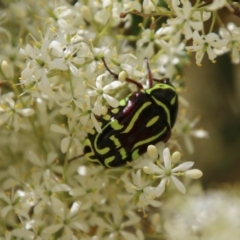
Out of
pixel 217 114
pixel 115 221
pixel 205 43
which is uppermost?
pixel 205 43

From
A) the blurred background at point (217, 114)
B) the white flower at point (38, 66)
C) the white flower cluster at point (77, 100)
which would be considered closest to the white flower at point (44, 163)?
the white flower cluster at point (77, 100)

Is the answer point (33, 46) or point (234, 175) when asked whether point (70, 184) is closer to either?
point (33, 46)

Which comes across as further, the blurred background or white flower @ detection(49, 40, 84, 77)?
the blurred background

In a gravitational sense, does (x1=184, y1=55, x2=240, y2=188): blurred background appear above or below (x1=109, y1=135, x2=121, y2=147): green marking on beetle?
below

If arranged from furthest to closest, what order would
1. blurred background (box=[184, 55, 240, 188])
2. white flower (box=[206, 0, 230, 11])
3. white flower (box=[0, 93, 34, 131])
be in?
blurred background (box=[184, 55, 240, 188]) < white flower (box=[0, 93, 34, 131]) < white flower (box=[206, 0, 230, 11])

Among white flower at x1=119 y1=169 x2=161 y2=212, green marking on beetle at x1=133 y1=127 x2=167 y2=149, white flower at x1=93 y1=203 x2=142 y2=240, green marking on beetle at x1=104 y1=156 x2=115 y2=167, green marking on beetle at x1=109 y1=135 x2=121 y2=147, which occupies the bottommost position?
white flower at x1=93 y1=203 x2=142 y2=240

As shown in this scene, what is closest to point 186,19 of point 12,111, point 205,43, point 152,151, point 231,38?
point 205,43

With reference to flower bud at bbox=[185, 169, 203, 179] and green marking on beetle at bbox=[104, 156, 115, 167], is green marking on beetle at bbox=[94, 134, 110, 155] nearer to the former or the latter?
green marking on beetle at bbox=[104, 156, 115, 167]

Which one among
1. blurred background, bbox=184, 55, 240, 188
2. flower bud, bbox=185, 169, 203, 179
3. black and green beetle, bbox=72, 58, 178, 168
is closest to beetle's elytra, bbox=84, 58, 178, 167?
black and green beetle, bbox=72, 58, 178, 168

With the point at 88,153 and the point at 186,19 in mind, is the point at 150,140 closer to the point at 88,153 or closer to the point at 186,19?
the point at 88,153
